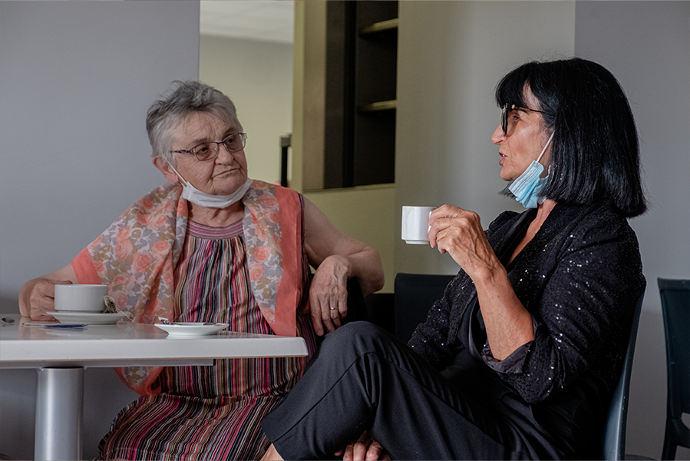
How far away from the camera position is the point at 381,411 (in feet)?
4.32

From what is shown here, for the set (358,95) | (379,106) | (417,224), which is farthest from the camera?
(358,95)

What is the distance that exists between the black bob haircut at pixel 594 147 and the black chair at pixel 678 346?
104 cm

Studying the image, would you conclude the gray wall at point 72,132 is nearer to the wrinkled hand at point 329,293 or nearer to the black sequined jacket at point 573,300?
the wrinkled hand at point 329,293

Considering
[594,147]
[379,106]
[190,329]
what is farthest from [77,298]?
[379,106]

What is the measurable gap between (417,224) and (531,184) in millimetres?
352

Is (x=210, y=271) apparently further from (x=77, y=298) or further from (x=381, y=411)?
(x=381, y=411)

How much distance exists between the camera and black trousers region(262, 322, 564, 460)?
51.6 inches

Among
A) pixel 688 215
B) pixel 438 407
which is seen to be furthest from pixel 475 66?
pixel 438 407

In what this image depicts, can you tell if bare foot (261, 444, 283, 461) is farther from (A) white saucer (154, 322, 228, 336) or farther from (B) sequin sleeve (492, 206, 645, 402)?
(B) sequin sleeve (492, 206, 645, 402)

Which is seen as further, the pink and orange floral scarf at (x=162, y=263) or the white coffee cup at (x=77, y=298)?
the pink and orange floral scarf at (x=162, y=263)

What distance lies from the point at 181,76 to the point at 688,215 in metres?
2.17

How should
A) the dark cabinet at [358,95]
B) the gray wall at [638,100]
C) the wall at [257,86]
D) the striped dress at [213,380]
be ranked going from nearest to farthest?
the striped dress at [213,380]
the gray wall at [638,100]
the dark cabinet at [358,95]
the wall at [257,86]

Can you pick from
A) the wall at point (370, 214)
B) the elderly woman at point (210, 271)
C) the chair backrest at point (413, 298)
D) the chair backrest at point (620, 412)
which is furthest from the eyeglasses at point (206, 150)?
the wall at point (370, 214)

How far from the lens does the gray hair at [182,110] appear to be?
2.07m
